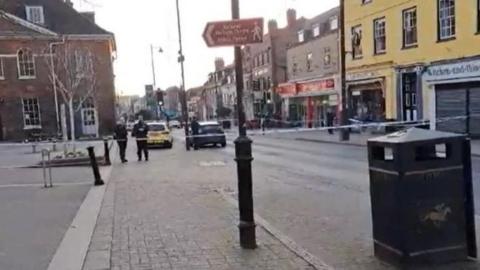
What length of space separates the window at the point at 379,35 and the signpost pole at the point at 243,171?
25011 mm

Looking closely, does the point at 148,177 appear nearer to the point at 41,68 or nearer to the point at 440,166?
the point at 440,166

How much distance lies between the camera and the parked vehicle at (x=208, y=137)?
29688 mm

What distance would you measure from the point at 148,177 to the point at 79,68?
26.8 m

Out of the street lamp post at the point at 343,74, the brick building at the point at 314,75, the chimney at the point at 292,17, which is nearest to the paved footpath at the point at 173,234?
the street lamp post at the point at 343,74

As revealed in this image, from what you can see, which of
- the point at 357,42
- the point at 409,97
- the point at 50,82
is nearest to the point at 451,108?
the point at 409,97

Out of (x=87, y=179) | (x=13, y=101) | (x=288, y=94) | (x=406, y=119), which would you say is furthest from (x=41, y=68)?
(x=87, y=179)

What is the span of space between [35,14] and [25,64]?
15.7 ft

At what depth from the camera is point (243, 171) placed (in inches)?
253

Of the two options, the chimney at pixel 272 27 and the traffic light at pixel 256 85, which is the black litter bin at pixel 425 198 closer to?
the chimney at pixel 272 27

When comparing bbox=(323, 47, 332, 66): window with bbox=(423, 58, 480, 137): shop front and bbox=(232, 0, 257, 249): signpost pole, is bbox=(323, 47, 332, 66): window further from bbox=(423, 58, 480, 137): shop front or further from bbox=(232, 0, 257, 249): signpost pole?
bbox=(232, 0, 257, 249): signpost pole

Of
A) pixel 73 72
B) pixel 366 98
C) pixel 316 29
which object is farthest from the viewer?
pixel 316 29

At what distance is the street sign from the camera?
6.41m

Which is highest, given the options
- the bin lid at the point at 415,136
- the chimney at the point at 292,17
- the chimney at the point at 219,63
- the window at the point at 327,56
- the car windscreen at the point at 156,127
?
the chimney at the point at 292,17

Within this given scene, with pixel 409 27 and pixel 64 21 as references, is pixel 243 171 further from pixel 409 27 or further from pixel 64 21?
pixel 64 21
